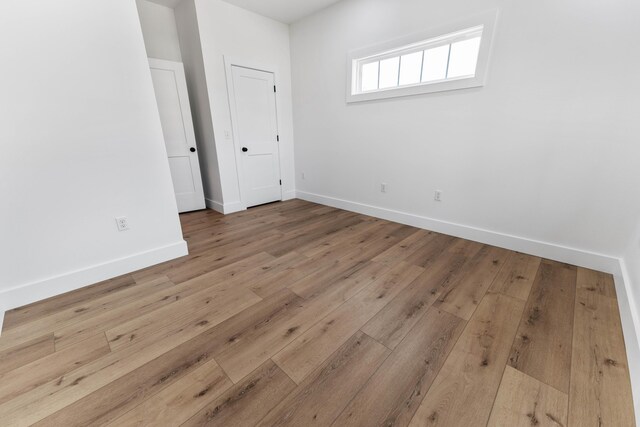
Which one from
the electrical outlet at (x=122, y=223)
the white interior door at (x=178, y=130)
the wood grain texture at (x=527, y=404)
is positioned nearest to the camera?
the wood grain texture at (x=527, y=404)

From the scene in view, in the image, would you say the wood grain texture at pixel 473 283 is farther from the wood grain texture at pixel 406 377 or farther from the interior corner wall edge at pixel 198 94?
the interior corner wall edge at pixel 198 94

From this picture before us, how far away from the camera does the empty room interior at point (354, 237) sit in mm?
1123

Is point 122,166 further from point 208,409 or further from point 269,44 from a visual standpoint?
point 269,44

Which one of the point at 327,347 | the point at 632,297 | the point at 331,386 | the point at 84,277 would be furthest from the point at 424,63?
the point at 84,277

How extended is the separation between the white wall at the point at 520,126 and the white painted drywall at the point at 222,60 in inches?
29.5

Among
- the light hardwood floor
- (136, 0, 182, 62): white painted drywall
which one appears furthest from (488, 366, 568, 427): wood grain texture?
(136, 0, 182, 62): white painted drywall

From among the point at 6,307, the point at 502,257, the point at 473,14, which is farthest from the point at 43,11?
the point at 502,257

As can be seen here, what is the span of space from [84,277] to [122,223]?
0.47 m

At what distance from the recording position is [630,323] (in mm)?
1393

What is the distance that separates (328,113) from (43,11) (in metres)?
2.76

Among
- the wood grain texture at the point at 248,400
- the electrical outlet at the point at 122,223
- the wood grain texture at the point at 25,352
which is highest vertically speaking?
the electrical outlet at the point at 122,223

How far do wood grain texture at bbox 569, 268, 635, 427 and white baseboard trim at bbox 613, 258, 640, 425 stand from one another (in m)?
0.03

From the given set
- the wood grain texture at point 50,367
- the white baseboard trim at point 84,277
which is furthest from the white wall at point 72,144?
the wood grain texture at point 50,367

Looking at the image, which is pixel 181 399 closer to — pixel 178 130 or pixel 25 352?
pixel 25 352
